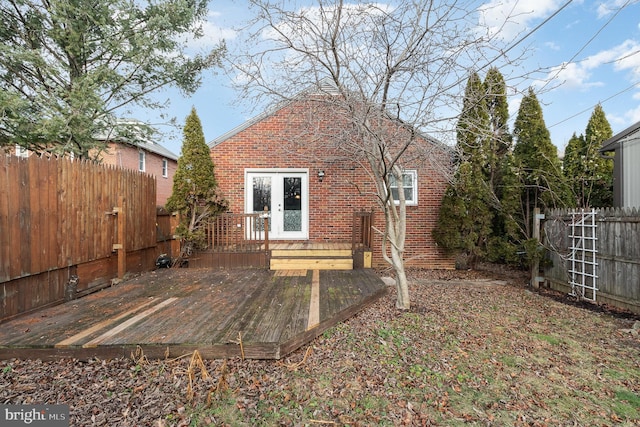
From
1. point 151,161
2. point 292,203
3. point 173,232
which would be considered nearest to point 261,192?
point 292,203

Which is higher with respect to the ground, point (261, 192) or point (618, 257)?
point (261, 192)

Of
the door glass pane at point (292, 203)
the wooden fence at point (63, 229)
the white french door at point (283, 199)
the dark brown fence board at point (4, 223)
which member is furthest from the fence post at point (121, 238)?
the door glass pane at point (292, 203)

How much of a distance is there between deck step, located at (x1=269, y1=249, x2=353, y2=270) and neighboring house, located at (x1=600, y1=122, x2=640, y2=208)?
20.0 feet

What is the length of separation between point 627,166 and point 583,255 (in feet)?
8.77

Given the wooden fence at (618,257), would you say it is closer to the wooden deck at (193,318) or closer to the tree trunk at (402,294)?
the tree trunk at (402,294)

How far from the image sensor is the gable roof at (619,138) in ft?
20.8

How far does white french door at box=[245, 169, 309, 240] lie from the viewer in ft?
27.9

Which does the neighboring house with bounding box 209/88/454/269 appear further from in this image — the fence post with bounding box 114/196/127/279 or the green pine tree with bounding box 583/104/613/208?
the green pine tree with bounding box 583/104/613/208

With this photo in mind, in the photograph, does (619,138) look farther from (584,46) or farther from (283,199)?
(283,199)

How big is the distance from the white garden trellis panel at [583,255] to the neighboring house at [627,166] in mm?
1698

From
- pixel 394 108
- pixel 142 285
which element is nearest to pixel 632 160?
pixel 394 108

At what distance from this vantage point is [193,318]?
366cm

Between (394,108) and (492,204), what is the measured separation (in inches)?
192

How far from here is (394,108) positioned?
4.23 m
